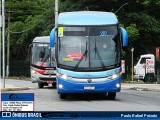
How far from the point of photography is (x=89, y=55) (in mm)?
16453

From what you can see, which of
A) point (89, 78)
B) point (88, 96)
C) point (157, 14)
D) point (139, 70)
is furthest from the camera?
point (157, 14)

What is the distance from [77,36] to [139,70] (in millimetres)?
20224

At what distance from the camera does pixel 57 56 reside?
658 inches

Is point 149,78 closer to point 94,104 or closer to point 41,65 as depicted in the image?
point 41,65

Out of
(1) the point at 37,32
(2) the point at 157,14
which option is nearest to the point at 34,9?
(1) the point at 37,32

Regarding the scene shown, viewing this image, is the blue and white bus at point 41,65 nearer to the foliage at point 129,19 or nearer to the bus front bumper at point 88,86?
the bus front bumper at point 88,86

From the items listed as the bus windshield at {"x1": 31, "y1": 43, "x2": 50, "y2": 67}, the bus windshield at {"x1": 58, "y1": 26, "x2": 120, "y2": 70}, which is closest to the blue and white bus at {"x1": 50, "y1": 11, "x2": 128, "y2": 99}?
the bus windshield at {"x1": 58, "y1": 26, "x2": 120, "y2": 70}

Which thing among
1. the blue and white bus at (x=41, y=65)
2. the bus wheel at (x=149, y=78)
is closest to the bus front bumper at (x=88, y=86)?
the blue and white bus at (x=41, y=65)

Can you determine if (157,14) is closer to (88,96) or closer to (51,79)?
(51,79)

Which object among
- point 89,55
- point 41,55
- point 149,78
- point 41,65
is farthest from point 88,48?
point 149,78

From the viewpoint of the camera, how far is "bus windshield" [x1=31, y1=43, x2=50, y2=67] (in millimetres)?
25812

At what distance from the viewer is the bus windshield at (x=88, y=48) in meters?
16.5

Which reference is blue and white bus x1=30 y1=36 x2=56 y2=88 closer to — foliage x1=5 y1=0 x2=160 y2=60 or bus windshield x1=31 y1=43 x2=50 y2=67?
bus windshield x1=31 y1=43 x2=50 y2=67

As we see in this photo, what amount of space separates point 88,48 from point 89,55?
0.26 meters
